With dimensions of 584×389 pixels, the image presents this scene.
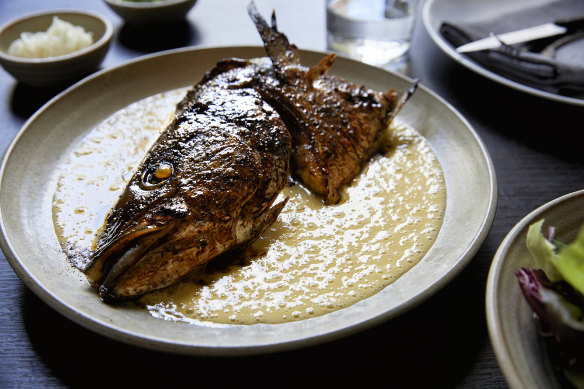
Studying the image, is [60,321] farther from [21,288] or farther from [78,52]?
[78,52]

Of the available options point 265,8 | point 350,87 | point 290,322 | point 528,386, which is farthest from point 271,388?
point 265,8

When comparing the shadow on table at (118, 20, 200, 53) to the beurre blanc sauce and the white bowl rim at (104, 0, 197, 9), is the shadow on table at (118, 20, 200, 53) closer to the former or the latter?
the white bowl rim at (104, 0, 197, 9)

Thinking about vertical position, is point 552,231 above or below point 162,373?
above

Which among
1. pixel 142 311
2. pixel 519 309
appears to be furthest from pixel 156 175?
pixel 519 309

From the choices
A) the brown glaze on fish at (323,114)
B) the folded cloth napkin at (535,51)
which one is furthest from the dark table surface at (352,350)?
the brown glaze on fish at (323,114)

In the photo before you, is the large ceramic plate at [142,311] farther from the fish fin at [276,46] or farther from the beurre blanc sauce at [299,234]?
the fish fin at [276,46]
